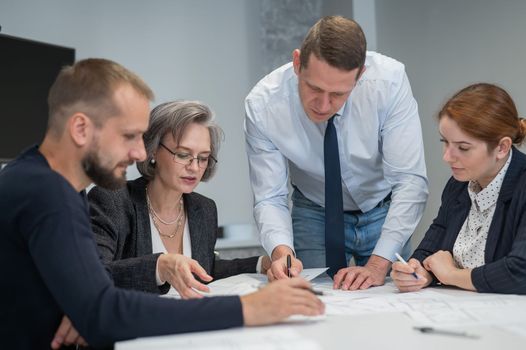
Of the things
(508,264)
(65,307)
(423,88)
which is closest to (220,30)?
(423,88)

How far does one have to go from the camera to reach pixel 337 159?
2.39 metres

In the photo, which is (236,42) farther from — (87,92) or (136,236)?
(87,92)

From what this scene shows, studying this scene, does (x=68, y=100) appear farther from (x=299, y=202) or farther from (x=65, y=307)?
(x=299, y=202)

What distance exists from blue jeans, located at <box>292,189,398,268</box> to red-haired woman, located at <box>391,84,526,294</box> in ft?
1.57

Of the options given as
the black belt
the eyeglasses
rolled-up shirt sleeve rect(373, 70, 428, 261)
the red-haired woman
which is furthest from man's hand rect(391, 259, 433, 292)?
the eyeglasses

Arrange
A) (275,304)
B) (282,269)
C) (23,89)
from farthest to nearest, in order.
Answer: (23,89), (282,269), (275,304)

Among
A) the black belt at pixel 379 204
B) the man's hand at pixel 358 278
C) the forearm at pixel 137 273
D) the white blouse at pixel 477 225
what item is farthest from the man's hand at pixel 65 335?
the black belt at pixel 379 204

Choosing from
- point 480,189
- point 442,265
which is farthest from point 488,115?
point 442,265

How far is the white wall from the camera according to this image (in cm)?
433

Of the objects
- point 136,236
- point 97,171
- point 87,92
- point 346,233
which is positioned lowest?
point 346,233

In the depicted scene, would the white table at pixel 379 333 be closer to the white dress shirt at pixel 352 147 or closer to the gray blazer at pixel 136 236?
the gray blazer at pixel 136 236

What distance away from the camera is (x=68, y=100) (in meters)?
1.50

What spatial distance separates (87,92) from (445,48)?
10.1 feet

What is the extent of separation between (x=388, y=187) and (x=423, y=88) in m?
1.83
